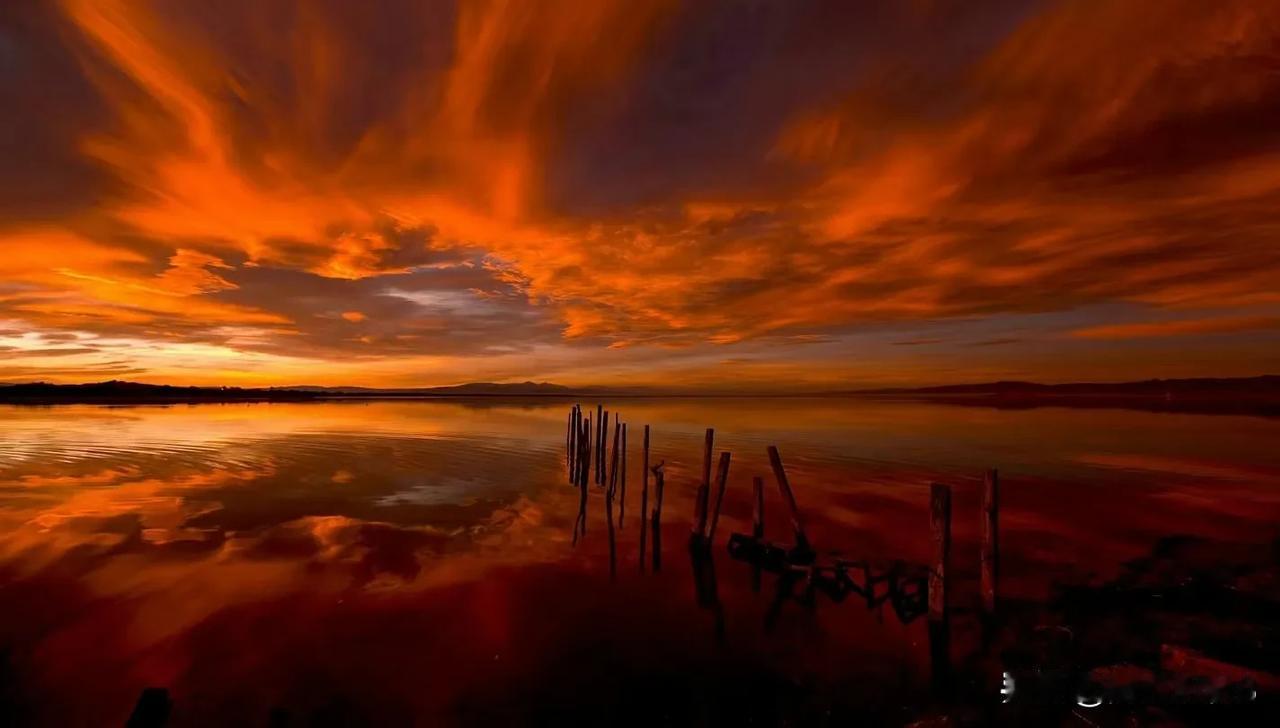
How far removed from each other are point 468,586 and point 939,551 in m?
9.16

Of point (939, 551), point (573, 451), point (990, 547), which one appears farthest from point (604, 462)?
point (990, 547)

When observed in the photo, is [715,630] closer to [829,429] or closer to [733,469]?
[733,469]

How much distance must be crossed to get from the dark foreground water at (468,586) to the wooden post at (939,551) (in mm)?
738

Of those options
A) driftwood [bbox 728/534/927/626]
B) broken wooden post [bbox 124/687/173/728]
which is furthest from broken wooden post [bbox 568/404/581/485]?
broken wooden post [bbox 124/687/173/728]

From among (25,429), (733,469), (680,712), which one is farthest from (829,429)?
(25,429)

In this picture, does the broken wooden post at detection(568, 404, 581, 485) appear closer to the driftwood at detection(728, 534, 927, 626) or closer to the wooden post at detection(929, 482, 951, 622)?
the driftwood at detection(728, 534, 927, 626)

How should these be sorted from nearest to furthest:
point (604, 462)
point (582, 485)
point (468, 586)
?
point (468, 586) → point (582, 485) → point (604, 462)

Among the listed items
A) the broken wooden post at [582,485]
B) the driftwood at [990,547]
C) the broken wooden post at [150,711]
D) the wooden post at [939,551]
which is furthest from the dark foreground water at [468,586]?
the broken wooden post at [150,711]

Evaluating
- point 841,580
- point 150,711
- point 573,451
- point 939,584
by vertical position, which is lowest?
point 841,580

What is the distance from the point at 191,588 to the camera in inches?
451

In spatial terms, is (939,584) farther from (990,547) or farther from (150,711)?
(150,711)

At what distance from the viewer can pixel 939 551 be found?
31.4 ft

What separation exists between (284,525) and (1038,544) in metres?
21.2

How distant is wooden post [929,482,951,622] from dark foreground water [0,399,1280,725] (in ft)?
2.42
